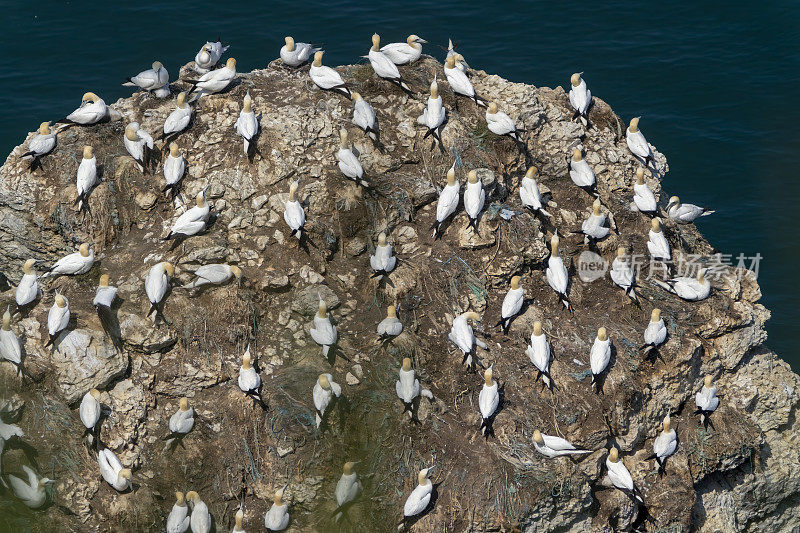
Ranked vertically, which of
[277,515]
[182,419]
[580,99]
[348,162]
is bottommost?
[277,515]

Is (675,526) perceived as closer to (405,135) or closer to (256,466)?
(256,466)

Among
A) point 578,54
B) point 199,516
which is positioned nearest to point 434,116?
point 199,516

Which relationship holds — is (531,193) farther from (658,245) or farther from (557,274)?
(658,245)

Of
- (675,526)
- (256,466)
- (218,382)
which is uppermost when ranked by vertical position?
(218,382)

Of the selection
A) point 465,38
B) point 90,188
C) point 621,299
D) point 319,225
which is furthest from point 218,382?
point 465,38

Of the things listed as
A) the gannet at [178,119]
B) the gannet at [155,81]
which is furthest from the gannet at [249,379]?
the gannet at [155,81]

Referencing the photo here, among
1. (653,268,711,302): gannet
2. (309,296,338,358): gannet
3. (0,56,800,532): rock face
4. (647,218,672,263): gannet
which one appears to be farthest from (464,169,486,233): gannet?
(653,268,711,302): gannet
